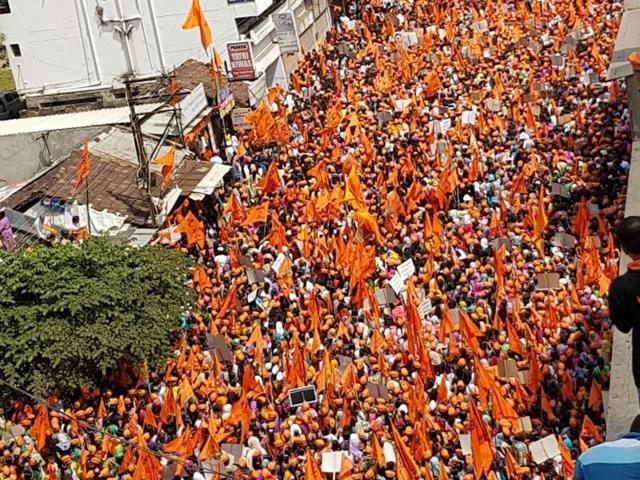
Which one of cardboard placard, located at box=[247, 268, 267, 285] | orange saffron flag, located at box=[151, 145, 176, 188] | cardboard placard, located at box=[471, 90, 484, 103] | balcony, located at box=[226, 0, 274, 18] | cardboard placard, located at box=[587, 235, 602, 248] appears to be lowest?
cardboard placard, located at box=[247, 268, 267, 285]

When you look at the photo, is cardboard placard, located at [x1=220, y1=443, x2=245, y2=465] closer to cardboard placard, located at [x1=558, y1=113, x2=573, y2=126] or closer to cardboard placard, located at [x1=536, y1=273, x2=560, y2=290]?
Result: cardboard placard, located at [x1=536, y1=273, x2=560, y2=290]

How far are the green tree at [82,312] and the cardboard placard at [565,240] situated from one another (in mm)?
5251

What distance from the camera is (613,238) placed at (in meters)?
12.6

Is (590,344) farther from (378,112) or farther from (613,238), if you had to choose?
(378,112)

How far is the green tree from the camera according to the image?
11859mm

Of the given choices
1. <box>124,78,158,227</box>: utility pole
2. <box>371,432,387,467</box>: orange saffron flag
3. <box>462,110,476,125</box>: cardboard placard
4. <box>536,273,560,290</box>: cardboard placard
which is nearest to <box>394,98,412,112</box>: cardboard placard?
<box>462,110,476,125</box>: cardboard placard

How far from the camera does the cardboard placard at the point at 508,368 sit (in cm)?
1015

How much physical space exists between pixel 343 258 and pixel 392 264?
727 millimetres

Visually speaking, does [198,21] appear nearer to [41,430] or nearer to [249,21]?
[249,21]

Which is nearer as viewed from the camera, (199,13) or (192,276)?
(192,276)

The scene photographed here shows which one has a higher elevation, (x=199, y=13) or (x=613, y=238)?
(x=199, y=13)

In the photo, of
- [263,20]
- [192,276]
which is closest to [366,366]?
[192,276]

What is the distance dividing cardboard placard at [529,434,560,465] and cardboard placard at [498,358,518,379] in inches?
58.7

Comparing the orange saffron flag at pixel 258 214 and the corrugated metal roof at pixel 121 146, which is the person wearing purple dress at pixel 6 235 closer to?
the corrugated metal roof at pixel 121 146
